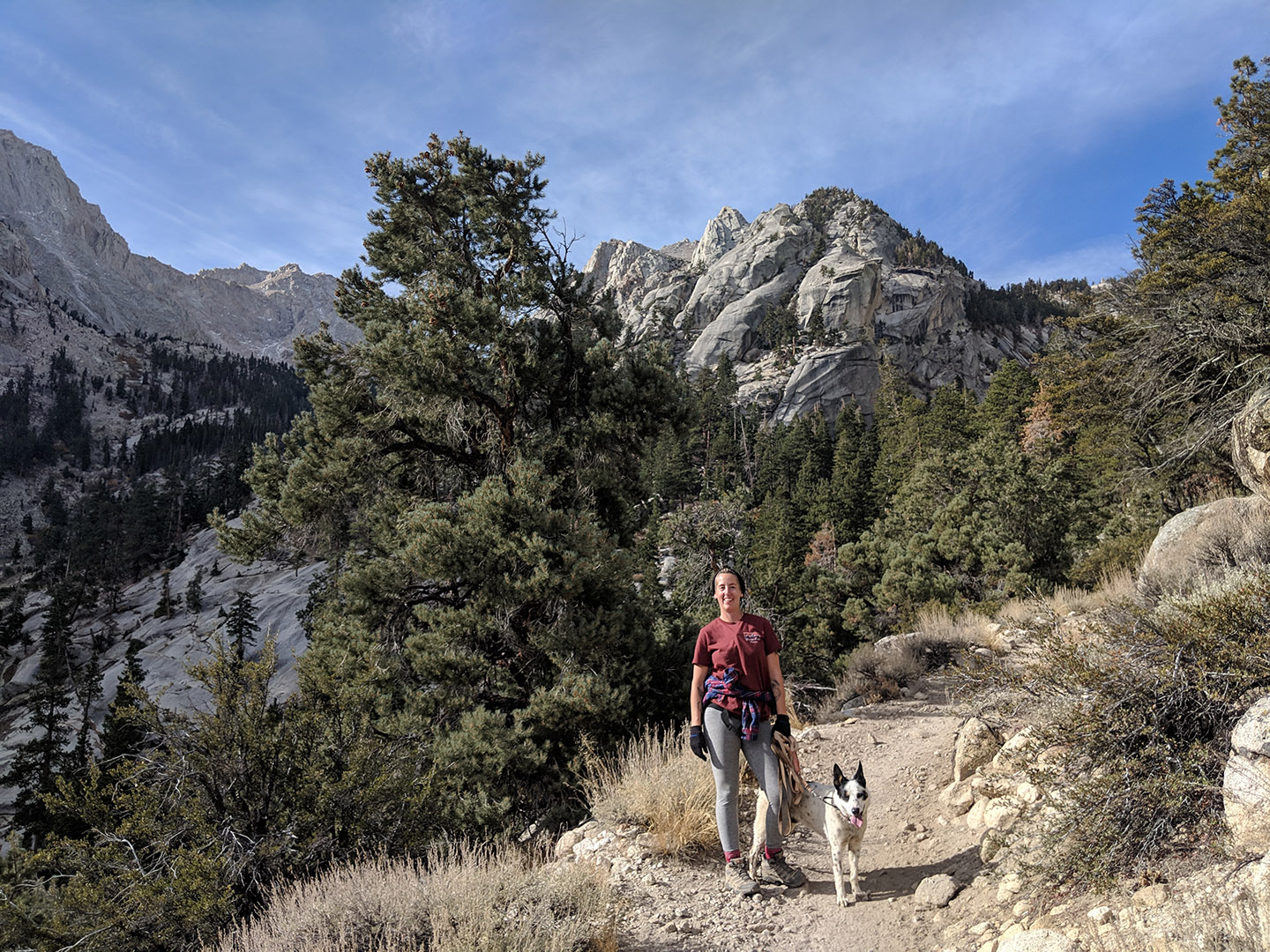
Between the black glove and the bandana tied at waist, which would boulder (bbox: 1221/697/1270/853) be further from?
the black glove

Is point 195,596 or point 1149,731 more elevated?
point 195,596

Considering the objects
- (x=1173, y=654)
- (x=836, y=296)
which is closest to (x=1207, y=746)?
(x=1173, y=654)

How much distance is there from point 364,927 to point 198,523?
3480 inches

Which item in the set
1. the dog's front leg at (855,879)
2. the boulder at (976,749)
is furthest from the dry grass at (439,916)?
A: the boulder at (976,749)

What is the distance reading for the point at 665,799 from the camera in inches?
178

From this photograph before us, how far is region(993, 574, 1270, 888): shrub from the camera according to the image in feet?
8.95

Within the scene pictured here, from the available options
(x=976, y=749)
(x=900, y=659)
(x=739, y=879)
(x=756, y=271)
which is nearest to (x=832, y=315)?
(x=756, y=271)

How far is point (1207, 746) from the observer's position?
9.30 ft

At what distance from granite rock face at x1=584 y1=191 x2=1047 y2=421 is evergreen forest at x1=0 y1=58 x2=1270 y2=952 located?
174 feet

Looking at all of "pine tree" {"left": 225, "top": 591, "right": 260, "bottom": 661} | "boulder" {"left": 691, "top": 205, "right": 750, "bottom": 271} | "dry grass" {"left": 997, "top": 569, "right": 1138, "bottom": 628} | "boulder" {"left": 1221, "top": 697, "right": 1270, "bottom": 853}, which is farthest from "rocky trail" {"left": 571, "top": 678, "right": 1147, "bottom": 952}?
"boulder" {"left": 691, "top": 205, "right": 750, "bottom": 271}

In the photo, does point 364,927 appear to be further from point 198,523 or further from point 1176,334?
point 198,523

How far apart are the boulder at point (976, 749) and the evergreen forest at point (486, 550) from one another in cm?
368

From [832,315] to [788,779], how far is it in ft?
275

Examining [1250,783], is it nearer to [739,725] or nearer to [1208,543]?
[739,725]
